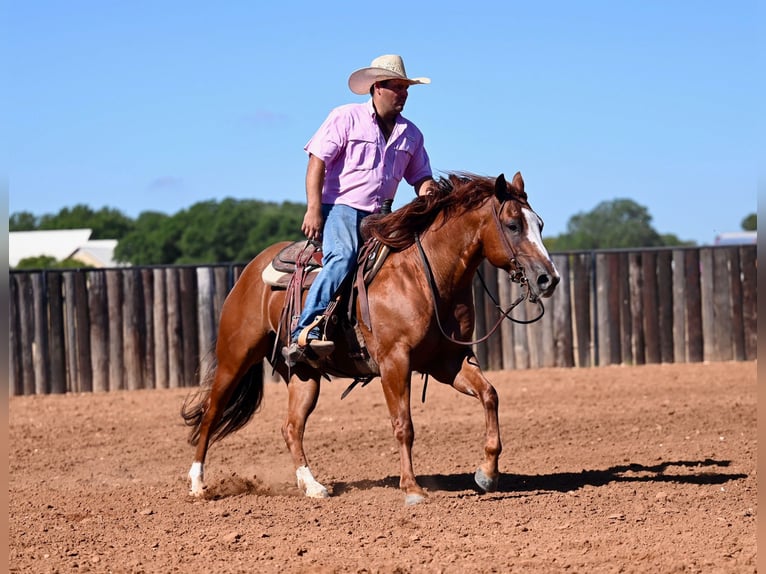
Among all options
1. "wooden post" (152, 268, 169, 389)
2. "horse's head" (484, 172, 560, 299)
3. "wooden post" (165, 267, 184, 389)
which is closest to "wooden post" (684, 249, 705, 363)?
"wooden post" (165, 267, 184, 389)

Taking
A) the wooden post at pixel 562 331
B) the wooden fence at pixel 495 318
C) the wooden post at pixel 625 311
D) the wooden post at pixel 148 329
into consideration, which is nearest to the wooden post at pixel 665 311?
the wooden fence at pixel 495 318

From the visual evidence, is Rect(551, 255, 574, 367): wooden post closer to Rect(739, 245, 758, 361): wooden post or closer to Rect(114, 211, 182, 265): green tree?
Rect(739, 245, 758, 361): wooden post

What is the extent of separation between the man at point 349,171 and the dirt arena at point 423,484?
4.73 ft

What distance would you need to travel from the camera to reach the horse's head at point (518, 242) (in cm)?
664

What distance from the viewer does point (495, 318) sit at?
53.1 ft

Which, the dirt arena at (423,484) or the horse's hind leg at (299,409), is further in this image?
the horse's hind leg at (299,409)

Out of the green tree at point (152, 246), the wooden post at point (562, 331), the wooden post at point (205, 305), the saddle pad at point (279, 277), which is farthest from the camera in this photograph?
the green tree at point (152, 246)

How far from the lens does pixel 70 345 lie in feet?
51.8

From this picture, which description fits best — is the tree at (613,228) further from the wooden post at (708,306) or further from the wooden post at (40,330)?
the wooden post at (40,330)

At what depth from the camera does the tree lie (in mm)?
40844

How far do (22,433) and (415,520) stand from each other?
7.14m

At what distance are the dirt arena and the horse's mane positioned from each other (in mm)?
1798

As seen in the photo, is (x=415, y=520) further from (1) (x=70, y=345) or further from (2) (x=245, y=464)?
(1) (x=70, y=345)

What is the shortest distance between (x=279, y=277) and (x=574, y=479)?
2665 mm
